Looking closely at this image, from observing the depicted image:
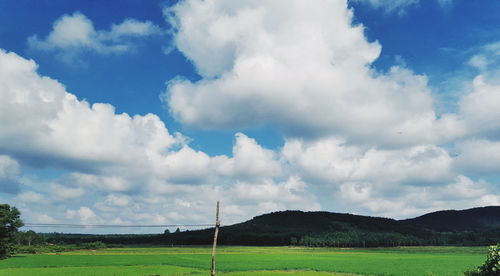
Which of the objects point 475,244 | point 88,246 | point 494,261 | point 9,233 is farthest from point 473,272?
point 475,244

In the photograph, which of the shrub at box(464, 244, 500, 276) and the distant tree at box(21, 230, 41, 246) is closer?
the shrub at box(464, 244, 500, 276)

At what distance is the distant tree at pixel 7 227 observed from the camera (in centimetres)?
7744

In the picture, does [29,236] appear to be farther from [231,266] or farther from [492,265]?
[492,265]

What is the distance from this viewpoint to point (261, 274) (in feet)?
160

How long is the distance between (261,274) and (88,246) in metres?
105

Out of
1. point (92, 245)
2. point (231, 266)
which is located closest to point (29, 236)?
point (92, 245)

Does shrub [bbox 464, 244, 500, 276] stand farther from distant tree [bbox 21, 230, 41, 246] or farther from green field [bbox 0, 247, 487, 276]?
distant tree [bbox 21, 230, 41, 246]

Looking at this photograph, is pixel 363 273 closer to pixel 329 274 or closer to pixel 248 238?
pixel 329 274

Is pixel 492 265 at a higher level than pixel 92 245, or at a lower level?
higher

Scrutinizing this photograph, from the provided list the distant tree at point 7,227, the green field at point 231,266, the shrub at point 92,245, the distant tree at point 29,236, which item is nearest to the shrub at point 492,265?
the green field at point 231,266

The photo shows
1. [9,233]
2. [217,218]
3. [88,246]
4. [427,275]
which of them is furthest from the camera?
[88,246]

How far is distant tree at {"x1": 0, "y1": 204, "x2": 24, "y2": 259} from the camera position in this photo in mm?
77438

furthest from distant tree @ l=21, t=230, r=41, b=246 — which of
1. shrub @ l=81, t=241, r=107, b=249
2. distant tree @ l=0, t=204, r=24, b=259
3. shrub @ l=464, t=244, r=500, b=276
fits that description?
shrub @ l=464, t=244, r=500, b=276

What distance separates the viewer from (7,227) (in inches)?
3145
